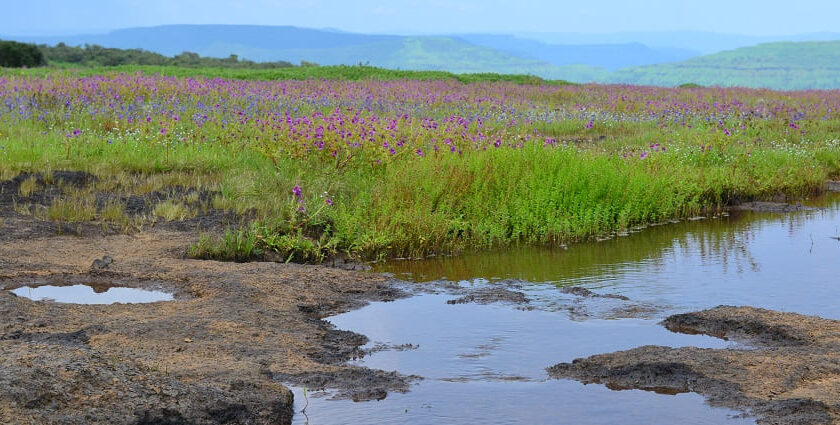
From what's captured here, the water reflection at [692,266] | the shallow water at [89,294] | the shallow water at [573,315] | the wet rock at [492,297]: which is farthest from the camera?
the water reflection at [692,266]

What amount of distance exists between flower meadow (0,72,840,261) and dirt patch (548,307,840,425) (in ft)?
12.7

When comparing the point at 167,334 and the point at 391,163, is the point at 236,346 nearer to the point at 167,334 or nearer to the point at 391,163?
the point at 167,334

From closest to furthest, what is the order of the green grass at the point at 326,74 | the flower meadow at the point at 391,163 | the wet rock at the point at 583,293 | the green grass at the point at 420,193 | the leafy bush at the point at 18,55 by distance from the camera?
the wet rock at the point at 583,293 < the green grass at the point at 420,193 < the flower meadow at the point at 391,163 < the green grass at the point at 326,74 < the leafy bush at the point at 18,55

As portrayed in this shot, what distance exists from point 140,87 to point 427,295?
13.8 metres

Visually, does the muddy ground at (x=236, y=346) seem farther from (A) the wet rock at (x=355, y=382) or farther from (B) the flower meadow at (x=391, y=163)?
(B) the flower meadow at (x=391, y=163)

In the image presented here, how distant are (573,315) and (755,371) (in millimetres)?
1847

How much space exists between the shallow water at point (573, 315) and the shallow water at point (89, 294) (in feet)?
4.91

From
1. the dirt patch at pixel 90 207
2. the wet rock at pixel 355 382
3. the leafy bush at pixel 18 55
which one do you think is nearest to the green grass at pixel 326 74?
the leafy bush at pixel 18 55

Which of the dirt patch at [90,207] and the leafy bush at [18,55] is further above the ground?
the leafy bush at [18,55]

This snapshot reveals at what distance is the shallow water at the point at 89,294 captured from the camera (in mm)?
7168

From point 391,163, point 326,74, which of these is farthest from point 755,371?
point 326,74

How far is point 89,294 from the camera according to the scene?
7.36 metres

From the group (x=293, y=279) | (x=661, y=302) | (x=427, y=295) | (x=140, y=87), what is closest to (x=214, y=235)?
(x=293, y=279)

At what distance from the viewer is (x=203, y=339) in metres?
5.92
